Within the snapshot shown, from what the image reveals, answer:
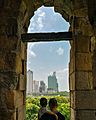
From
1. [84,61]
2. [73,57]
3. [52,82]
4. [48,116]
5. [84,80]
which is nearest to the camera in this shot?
[48,116]

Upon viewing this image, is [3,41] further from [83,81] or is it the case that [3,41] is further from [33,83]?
[33,83]

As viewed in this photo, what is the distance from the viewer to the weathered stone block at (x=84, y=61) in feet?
29.0

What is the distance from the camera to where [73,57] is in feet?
29.9

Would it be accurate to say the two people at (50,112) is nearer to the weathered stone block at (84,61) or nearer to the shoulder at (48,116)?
the shoulder at (48,116)

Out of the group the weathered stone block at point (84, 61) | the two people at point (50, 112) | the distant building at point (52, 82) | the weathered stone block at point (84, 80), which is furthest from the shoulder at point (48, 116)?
the distant building at point (52, 82)

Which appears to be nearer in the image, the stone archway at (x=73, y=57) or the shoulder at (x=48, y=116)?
the shoulder at (x=48, y=116)

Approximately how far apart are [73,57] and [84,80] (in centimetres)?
74

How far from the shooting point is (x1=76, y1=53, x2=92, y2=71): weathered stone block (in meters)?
8.83

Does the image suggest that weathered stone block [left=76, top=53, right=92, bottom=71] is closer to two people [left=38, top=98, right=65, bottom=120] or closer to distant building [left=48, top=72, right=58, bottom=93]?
two people [left=38, top=98, right=65, bottom=120]

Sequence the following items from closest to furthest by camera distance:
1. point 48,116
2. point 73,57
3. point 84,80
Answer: point 48,116 < point 84,80 < point 73,57

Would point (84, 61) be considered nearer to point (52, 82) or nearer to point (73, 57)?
point (73, 57)

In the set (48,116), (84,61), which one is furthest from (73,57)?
(48,116)

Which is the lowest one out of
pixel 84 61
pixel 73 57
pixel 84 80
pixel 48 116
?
pixel 48 116

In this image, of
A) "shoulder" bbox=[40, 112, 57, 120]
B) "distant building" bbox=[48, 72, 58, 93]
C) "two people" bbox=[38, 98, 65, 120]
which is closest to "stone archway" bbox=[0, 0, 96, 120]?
"two people" bbox=[38, 98, 65, 120]
